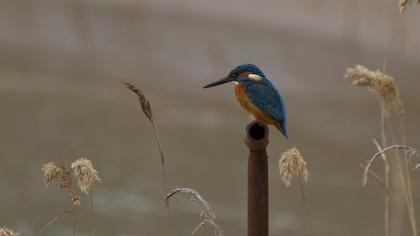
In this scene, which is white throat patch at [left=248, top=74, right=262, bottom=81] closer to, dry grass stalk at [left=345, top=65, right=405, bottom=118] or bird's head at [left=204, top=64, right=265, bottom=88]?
bird's head at [left=204, top=64, right=265, bottom=88]

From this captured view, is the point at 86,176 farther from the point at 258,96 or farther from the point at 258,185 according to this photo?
the point at 258,96

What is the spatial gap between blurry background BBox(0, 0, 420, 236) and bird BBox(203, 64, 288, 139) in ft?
19.1

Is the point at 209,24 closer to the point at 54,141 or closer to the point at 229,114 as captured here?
the point at 229,114

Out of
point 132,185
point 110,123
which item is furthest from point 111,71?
point 132,185

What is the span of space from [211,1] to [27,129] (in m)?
2.91

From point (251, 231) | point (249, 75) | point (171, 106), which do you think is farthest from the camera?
point (171, 106)

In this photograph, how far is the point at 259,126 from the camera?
7.09 feet

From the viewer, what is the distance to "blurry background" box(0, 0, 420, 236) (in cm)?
898

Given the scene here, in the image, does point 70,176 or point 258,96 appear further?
point 258,96

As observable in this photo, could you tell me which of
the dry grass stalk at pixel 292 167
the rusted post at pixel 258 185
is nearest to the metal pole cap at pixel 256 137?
the rusted post at pixel 258 185

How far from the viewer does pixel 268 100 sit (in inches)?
101

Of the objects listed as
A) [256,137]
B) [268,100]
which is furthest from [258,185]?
[268,100]

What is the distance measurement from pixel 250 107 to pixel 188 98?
8.31 meters

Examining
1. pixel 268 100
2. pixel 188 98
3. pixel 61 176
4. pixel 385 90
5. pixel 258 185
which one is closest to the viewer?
pixel 258 185
